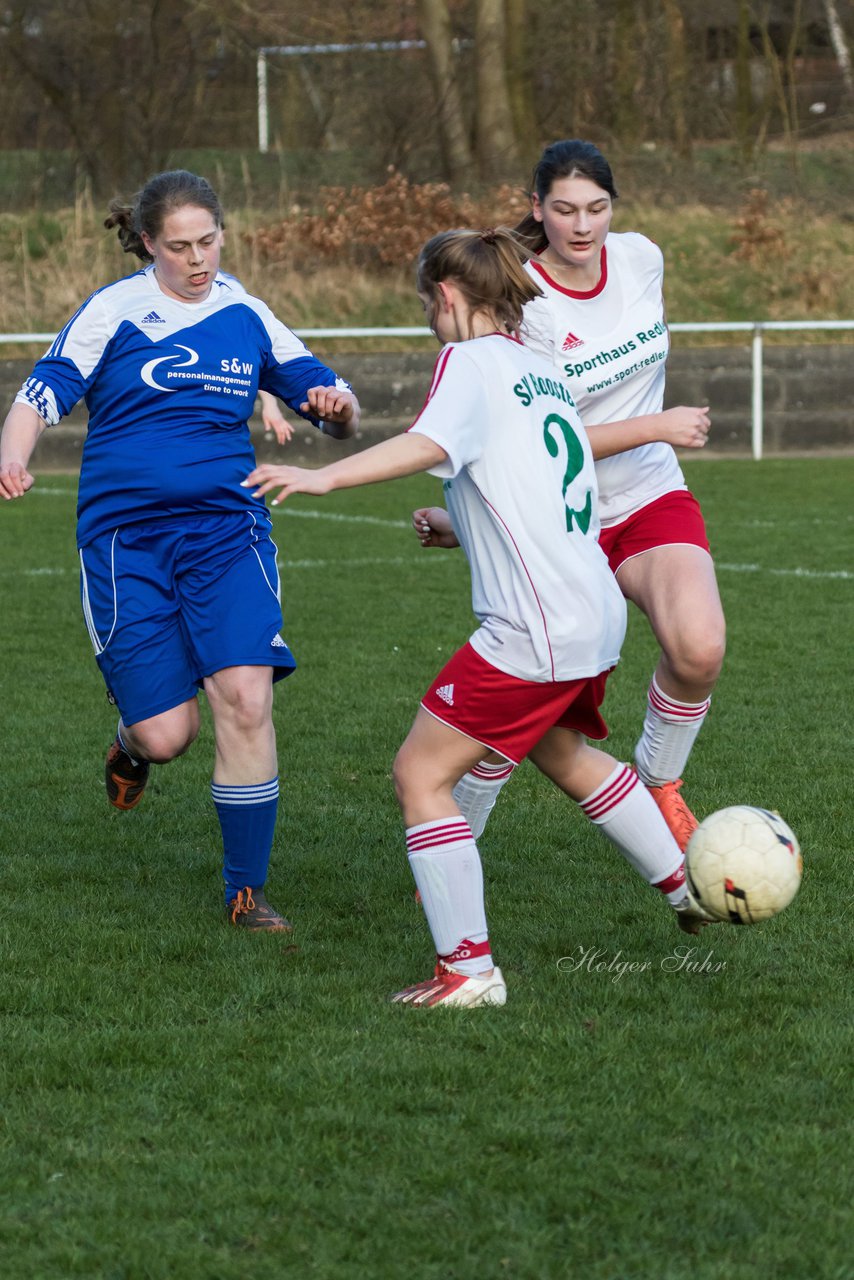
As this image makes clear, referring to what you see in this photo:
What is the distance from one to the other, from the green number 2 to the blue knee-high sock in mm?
1279

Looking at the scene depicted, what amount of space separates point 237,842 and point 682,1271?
7.32 ft

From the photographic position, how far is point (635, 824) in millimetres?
4125

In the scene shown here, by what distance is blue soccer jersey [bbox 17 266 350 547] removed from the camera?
469 cm

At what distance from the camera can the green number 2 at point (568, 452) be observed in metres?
3.83

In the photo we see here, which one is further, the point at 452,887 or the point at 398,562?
the point at 398,562

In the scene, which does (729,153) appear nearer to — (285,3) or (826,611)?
(285,3)

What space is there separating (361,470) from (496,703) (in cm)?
64

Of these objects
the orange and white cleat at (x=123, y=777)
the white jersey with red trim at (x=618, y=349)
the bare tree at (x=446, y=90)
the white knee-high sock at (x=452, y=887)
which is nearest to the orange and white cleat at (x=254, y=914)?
the white knee-high sock at (x=452, y=887)

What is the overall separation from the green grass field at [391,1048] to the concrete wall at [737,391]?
11.6 metres

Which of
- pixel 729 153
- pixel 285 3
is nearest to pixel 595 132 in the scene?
pixel 729 153

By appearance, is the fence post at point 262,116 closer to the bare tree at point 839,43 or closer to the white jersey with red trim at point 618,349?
the bare tree at point 839,43

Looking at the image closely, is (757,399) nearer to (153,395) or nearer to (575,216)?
(575,216)

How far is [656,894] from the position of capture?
4.78 metres

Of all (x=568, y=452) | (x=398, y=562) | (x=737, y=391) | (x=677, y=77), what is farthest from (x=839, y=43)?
(x=568, y=452)
